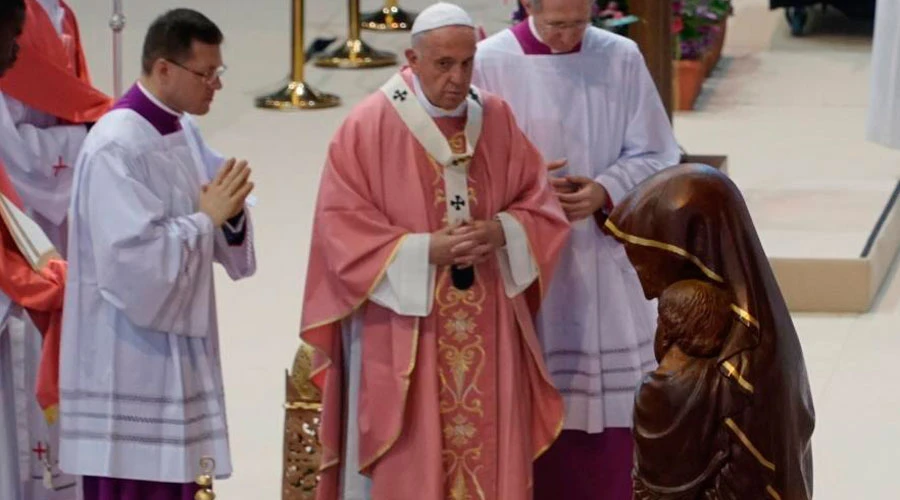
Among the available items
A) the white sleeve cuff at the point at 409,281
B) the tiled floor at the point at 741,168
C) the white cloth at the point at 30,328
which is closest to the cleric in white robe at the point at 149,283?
the white cloth at the point at 30,328

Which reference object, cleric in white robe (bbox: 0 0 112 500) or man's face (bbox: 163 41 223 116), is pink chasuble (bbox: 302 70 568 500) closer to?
man's face (bbox: 163 41 223 116)

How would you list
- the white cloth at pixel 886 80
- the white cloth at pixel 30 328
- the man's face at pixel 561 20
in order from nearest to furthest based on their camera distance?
1. the man's face at pixel 561 20
2. the white cloth at pixel 30 328
3. the white cloth at pixel 886 80

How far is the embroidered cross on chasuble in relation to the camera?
466 centimetres

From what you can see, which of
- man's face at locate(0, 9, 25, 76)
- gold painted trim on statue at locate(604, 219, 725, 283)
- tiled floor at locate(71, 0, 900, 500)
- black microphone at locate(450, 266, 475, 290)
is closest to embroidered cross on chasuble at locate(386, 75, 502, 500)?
black microphone at locate(450, 266, 475, 290)

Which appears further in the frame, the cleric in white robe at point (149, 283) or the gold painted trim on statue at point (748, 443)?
the cleric in white robe at point (149, 283)

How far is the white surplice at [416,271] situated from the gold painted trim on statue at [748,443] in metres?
2.18

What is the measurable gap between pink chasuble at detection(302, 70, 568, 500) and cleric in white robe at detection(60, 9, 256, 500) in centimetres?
28

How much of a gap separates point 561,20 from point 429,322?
0.85 metres

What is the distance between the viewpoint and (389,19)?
13.0 meters

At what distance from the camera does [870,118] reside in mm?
8445

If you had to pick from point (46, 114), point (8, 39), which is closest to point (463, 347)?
point (8, 39)

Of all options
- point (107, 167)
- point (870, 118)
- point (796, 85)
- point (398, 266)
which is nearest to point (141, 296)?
point (107, 167)

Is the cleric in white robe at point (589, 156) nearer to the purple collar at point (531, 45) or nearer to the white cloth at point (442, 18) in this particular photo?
the purple collar at point (531, 45)

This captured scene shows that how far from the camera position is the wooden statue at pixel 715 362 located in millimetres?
2398
